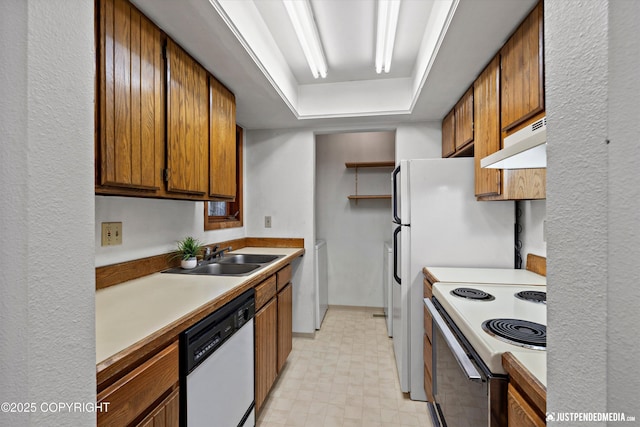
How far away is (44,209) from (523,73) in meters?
1.83

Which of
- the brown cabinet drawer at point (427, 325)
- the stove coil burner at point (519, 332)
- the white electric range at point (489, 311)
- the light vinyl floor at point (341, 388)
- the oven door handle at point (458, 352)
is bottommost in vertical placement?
the light vinyl floor at point (341, 388)

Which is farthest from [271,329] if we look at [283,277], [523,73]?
[523,73]

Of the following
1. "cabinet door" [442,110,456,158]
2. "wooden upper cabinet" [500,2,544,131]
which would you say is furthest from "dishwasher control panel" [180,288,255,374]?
"cabinet door" [442,110,456,158]

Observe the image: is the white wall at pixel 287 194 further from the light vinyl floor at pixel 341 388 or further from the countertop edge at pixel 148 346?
the countertop edge at pixel 148 346

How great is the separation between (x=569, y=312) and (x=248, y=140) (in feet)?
10.4

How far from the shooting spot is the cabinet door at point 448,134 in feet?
8.32

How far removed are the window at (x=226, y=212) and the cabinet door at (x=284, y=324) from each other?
86 centimetres

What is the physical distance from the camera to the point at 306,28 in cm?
177

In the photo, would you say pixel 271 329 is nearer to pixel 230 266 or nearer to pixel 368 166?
pixel 230 266

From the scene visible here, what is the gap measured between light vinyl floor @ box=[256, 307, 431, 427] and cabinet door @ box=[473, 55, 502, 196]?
5.14ft

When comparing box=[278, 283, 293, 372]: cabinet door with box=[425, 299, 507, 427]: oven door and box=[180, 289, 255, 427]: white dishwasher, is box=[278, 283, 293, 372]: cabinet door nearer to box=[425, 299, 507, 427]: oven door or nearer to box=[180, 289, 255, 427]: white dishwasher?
box=[180, 289, 255, 427]: white dishwasher

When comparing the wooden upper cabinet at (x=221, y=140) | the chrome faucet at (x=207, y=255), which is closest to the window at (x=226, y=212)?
the chrome faucet at (x=207, y=255)

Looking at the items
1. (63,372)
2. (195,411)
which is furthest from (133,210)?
(63,372)

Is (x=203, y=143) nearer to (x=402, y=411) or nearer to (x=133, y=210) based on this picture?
(x=133, y=210)
